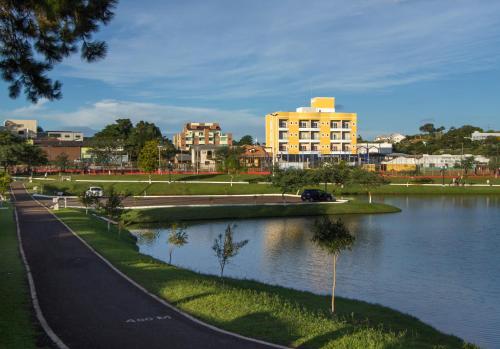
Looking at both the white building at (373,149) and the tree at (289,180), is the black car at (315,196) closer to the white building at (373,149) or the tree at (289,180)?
the tree at (289,180)

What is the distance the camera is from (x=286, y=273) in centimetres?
2844

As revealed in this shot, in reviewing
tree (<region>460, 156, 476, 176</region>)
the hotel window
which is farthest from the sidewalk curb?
the hotel window

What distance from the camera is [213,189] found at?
7981 cm

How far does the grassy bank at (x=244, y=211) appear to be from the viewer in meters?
51.5

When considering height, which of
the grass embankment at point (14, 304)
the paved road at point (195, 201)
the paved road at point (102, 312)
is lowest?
the paved road at point (102, 312)

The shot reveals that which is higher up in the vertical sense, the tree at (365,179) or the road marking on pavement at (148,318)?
the tree at (365,179)

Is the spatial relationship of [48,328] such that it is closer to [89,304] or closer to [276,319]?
[89,304]

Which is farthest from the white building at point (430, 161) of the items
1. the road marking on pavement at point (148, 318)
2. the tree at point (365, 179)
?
the road marking on pavement at point (148, 318)

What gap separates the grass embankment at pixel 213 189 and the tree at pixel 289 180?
10607 millimetres

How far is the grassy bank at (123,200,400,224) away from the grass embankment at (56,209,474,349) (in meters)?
26.2

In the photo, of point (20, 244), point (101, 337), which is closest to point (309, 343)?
point (101, 337)

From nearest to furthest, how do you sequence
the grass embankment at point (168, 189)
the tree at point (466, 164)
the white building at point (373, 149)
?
the grass embankment at point (168, 189) < the tree at point (466, 164) < the white building at point (373, 149)

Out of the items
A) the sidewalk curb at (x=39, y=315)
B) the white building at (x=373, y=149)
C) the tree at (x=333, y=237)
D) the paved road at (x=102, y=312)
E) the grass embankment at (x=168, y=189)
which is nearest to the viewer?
the sidewalk curb at (x=39, y=315)

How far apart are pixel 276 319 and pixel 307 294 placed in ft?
25.7
